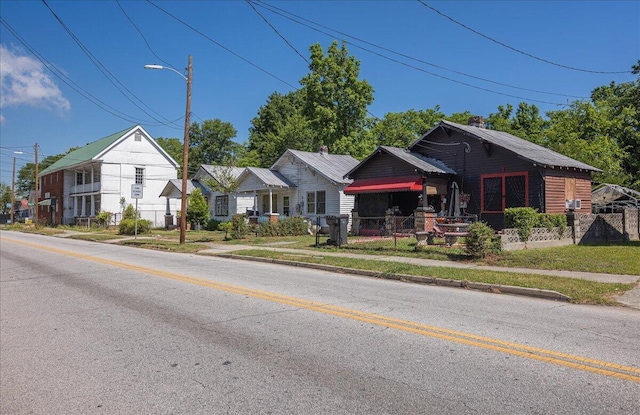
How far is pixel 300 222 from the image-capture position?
94.7ft

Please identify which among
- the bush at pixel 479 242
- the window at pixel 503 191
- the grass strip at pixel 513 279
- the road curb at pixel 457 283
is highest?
the window at pixel 503 191

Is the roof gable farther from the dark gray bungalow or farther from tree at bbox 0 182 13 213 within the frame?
tree at bbox 0 182 13 213

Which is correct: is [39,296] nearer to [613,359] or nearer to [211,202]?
[613,359]

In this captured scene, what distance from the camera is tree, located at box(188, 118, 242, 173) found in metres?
A: 84.9

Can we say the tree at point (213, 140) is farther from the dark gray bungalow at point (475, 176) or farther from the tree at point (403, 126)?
the dark gray bungalow at point (475, 176)

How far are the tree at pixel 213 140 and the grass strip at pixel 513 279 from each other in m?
73.8

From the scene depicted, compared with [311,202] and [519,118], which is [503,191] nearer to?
[311,202]

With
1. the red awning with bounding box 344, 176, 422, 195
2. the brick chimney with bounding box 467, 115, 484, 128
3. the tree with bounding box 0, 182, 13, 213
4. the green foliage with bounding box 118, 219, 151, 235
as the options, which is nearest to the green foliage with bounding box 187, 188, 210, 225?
the green foliage with bounding box 118, 219, 151, 235

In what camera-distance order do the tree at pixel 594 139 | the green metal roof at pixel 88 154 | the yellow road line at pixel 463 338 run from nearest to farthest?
the yellow road line at pixel 463 338
the tree at pixel 594 139
the green metal roof at pixel 88 154

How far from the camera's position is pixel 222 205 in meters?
39.0

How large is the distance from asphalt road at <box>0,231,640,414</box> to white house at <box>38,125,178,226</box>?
134ft

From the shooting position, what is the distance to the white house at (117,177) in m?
49.5

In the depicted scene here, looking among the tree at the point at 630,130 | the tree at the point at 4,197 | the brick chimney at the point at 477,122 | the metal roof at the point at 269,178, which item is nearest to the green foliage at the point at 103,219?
the metal roof at the point at 269,178

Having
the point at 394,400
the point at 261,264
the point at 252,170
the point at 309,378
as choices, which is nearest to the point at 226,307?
the point at 309,378
